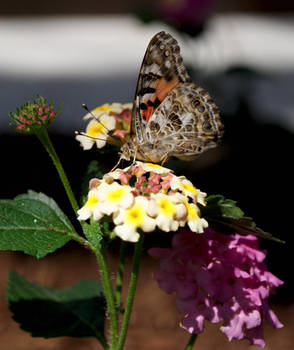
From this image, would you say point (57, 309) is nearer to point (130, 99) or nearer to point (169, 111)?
point (169, 111)

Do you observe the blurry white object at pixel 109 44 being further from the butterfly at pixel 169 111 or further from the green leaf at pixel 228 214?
the green leaf at pixel 228 214

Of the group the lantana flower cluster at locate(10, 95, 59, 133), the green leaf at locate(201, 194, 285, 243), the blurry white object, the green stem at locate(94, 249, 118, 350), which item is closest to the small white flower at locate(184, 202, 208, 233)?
the green leaf at locate(201, 194, 285, 243)

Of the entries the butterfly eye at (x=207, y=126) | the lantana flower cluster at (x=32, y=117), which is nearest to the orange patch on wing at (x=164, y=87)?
the butterfly eye at (x=207, y=126)

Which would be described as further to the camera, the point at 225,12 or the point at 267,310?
the point at 225,12

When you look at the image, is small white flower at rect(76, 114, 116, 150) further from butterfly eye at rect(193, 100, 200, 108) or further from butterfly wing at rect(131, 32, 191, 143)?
butterfly eye at rect(193, 100, 200, 108)

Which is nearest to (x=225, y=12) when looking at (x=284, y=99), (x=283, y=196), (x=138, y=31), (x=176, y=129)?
(x=138, y=31)

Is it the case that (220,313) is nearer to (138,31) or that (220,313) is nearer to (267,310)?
(267,310)
